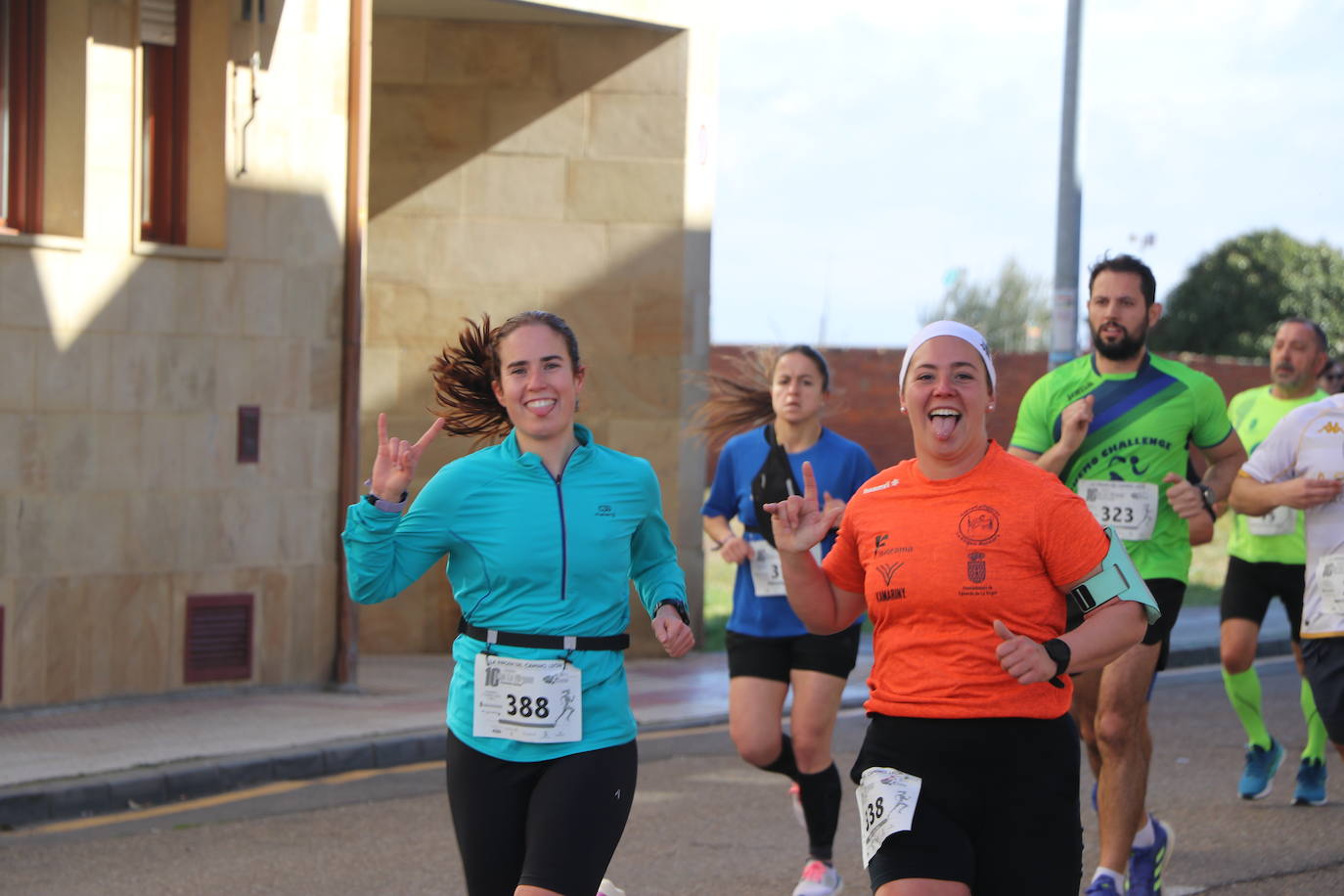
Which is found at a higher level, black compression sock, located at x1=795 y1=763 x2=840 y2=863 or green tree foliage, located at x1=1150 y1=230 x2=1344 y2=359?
green tree foliage, located at x1=1150 y1=230 x2=1344 y2=359

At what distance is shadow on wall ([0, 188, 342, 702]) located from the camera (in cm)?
994

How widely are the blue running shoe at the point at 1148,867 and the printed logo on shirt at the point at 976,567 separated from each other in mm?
2567

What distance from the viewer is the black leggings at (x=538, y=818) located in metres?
4.04

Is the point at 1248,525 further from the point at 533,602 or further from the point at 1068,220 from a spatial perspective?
the point at 1068,220

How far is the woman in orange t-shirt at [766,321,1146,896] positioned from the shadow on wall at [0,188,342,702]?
6.97 meters

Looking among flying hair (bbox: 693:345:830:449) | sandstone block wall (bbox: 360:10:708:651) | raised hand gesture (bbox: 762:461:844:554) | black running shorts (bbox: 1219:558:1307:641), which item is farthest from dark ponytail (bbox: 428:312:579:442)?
sandstone block wall (bbox: 360:10:708:651)

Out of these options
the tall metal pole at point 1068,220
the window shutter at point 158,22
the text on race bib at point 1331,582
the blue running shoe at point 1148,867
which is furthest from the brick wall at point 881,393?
the blue running shoe at point 1148,867

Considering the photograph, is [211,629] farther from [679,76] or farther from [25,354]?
[679,76]

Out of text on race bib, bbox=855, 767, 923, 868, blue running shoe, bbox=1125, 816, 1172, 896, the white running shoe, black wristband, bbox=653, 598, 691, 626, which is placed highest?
black wristband, bbox=653, 598, 691, 626

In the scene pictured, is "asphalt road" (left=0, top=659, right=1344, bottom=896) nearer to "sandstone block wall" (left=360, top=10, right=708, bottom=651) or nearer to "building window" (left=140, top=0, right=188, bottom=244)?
"building window" (left=140, top=0, right=188, bottom=244)

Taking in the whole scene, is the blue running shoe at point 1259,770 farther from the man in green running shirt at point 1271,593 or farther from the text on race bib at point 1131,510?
the text on race bib at point 1131,510

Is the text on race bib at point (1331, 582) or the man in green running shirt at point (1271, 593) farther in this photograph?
the man in green running shirt at point (1271, 593)

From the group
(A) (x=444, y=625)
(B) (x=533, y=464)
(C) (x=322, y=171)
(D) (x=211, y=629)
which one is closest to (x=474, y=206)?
(C) (x=322, y=171)

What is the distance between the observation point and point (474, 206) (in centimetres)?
1294
